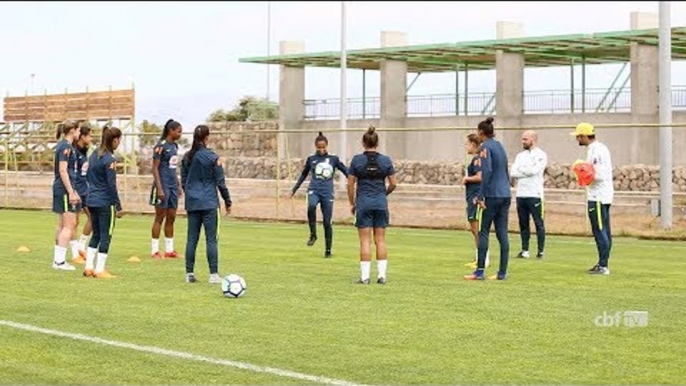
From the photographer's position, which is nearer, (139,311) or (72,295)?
(139,311)

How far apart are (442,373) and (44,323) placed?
408 centimetres

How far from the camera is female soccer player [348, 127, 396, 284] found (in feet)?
50.1

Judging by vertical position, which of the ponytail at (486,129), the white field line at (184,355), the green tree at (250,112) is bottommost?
the white field line at (184,355)

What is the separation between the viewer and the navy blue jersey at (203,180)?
15.1 m

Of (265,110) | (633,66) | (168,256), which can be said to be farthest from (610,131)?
(168,256)

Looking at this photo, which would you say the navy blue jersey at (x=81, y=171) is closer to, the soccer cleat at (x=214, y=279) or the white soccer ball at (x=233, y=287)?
the soccer cleat at (x=214, y=279)

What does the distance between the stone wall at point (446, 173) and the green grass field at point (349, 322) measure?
19.5 meters

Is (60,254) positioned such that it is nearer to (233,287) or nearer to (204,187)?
(204,187)

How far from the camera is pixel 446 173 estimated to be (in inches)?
1850

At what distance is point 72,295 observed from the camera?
14.1 m

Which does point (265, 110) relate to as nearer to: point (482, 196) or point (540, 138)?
point (540, 138)

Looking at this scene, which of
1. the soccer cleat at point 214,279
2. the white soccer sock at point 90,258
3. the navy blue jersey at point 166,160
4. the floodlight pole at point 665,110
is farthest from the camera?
the floodlight pole at point 665,110

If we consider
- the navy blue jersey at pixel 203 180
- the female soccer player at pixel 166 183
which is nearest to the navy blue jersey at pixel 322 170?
the female soccer player at pixel 166 183

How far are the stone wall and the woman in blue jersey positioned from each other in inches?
761
